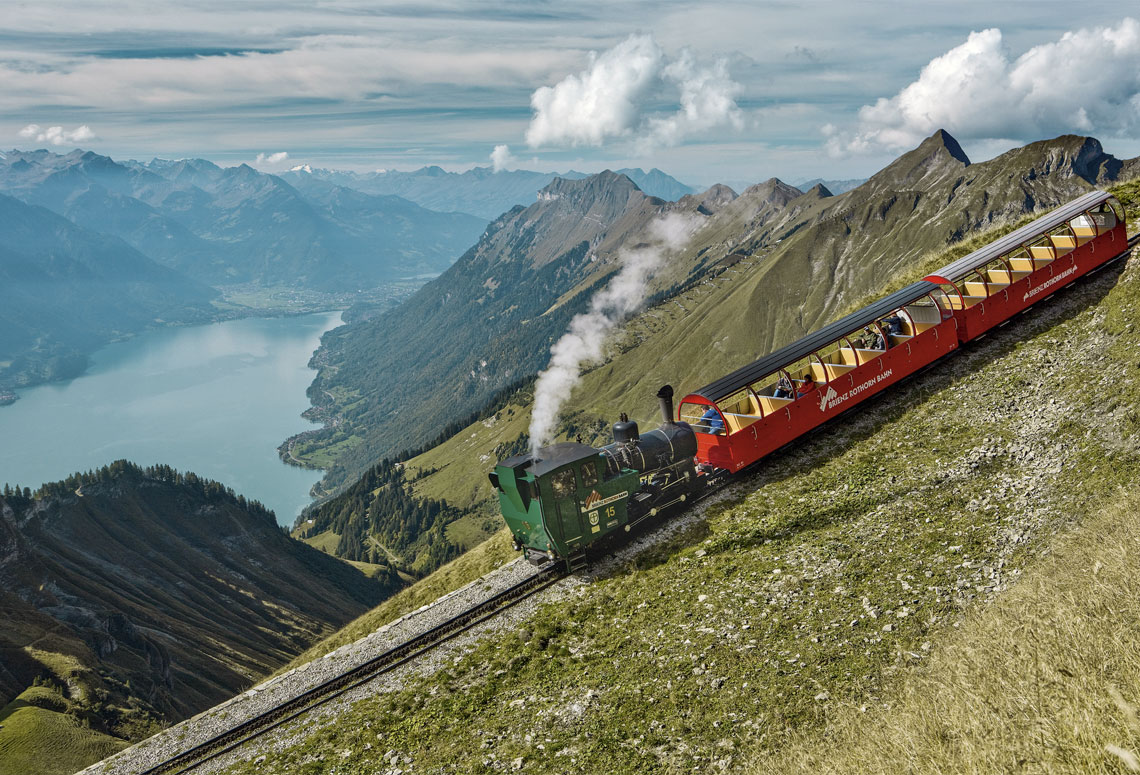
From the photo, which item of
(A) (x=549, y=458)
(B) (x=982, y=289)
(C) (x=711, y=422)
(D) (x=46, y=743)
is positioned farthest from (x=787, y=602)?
(D) (x=46, y=743)

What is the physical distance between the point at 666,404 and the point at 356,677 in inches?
648

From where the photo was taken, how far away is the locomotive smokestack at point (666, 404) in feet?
94.9

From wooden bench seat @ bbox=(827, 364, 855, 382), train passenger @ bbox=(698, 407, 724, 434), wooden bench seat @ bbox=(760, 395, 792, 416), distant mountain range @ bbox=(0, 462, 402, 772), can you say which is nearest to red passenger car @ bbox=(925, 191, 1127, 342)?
wooden bench seat @ bbox=(827, 364, 855, 382)

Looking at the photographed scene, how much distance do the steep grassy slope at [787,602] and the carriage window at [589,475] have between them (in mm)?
3248

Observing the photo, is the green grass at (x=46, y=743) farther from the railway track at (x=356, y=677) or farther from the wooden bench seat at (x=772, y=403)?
the wooden bench seat at (x=772, y=403)

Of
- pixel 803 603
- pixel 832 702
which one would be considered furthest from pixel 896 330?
pixel 832 702

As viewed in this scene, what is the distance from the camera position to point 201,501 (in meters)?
179

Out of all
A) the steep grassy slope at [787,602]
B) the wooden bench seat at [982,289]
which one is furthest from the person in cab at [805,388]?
the wooden bench seat at [982,289]

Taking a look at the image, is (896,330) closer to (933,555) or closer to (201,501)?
(933,555)

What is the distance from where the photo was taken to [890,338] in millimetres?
31375

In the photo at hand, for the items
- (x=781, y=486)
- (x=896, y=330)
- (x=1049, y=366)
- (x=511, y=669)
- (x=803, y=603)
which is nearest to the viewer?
(x=803, y=603)

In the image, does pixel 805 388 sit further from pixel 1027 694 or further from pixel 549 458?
pixel 1027 694

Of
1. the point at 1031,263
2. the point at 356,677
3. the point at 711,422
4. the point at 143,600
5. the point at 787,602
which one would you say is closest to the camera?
the point at 787,602

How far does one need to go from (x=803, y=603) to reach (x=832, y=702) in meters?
3.92
